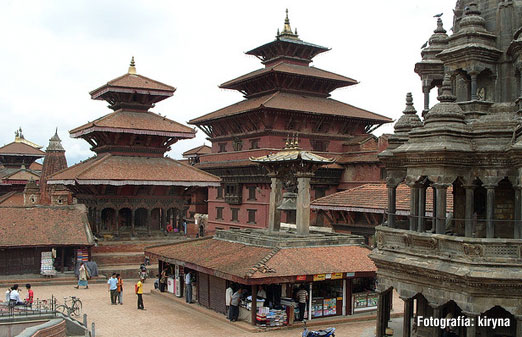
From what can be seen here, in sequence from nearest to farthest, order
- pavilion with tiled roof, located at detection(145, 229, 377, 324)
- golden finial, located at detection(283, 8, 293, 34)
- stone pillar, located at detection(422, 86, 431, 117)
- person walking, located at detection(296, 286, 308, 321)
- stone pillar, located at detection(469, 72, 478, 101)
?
1. stone pillar, located at detection(469, 72, 478, 101)
2. stone pillar, located at detection(422, 86, 431, 117)
3. pavilion with tiled roof, located at detection(145, 229, 377, 324)
4. person walking, located at detection(296, 286, 308, 321)
5. golden finial, located at detection(283, 8, 293, 34)

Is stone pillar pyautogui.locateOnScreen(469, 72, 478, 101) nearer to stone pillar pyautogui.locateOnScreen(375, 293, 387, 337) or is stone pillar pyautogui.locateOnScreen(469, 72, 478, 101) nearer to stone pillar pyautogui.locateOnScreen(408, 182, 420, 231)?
stone pillar pyautogui.locateOnScreen(408, 182, 420, 231)

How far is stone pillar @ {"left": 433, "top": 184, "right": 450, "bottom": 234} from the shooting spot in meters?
14.3

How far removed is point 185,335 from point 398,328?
23.7 ft

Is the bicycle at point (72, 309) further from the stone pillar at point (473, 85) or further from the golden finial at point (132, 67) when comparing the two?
the golden finial at point (132, 67)

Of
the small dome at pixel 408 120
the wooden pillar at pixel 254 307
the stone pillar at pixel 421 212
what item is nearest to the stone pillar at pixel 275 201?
the wooden pillar at pixel 254 307

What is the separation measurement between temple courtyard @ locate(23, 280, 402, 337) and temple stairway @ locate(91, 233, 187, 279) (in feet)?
19.6

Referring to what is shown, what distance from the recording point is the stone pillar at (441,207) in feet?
46.9

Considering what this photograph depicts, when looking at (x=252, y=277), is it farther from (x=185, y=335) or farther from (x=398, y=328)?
(x=398, y=328)

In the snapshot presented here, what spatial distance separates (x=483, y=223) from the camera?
15.3 meters

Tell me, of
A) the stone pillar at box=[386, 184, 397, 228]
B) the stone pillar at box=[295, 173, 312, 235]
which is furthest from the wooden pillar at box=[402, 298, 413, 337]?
the stone pillar at box=[295, 173, 312, 235]

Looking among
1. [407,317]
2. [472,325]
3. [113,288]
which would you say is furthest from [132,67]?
[472,325]

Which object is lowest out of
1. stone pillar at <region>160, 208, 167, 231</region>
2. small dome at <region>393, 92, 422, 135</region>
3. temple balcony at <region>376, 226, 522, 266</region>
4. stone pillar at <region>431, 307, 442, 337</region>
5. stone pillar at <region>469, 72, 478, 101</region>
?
stone pillar at <region>431, 307, 442, 337</region>

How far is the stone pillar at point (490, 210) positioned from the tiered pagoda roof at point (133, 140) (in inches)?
1046

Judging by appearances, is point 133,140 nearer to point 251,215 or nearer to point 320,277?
point 251,215
